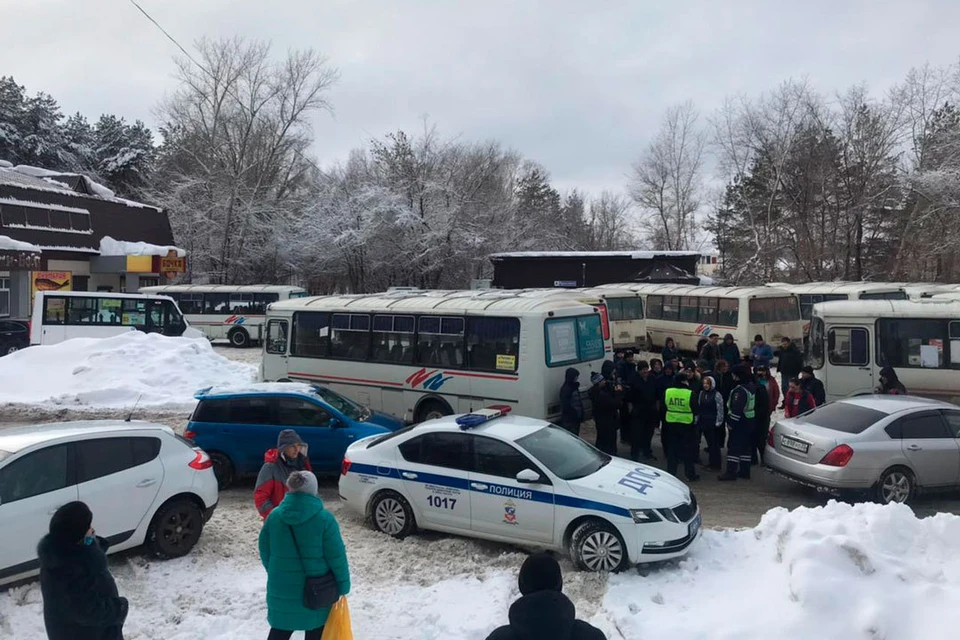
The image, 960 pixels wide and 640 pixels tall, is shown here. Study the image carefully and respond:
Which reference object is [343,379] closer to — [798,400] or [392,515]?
[392,515]

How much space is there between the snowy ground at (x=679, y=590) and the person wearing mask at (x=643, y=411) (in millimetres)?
4395

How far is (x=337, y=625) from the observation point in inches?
187

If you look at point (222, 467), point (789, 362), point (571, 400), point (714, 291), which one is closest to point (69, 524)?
point (222, 467)

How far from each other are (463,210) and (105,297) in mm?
22451

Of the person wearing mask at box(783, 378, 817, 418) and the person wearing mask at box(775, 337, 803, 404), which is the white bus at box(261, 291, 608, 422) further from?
the person wearing mask at box(775, 337, 803, 404)

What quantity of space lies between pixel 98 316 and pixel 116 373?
1032 cm

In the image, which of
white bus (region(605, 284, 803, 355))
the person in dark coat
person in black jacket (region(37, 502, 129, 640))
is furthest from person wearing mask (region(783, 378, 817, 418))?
person in black jacket (region(37, 502, 129, 640))

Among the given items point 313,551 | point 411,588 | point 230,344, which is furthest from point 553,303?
point 230,344

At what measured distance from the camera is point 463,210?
1752 inches

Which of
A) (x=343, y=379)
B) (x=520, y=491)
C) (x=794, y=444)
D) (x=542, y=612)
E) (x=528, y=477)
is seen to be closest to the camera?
(x=542, y=612)

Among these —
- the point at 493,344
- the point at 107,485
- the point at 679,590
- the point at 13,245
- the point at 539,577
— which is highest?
the point at 13,245

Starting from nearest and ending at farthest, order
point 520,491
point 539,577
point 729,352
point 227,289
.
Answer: point 539,577 < point 520,491 < point 729,352 < point 227,289

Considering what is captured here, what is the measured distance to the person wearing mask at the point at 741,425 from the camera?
1111cm

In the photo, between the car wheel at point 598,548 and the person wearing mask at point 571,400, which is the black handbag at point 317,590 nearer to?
the car wheel at point 598,548
